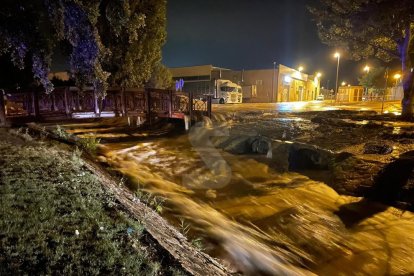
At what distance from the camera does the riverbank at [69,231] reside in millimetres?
2705

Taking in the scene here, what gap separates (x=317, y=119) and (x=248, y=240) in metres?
14.7

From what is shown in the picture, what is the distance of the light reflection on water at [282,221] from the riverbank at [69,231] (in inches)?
65.0

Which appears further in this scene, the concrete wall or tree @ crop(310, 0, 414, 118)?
the concrete wall

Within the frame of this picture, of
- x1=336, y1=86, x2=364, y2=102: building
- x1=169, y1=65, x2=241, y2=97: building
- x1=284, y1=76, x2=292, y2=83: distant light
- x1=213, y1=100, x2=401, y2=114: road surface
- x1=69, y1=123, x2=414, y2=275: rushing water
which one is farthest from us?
x1=284, y1=76, x2=292, y2=83: distant light

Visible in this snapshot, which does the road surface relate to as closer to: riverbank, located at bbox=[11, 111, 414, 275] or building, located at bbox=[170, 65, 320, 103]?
riverbank, located at bbox=[11, 111, 414, 275]

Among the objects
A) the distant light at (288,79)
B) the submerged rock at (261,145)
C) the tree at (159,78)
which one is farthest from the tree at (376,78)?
the submerged rock at (261,145)

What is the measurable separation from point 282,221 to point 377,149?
6327 mm

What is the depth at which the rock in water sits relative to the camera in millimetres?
11320

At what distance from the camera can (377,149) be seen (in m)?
11.5

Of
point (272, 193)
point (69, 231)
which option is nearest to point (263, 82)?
point (272, 193)

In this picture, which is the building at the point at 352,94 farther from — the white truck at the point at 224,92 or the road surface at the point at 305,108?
the white truck at the point at 224,92

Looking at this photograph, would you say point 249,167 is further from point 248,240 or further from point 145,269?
point 145,269

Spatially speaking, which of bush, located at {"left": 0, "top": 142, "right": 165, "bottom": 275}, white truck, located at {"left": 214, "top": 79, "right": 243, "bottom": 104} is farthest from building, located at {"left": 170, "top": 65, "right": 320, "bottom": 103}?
bush, located at {"left": 0, "top": 142, "right": 165, "bottom": 275}

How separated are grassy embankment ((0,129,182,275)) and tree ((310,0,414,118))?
11643 millimetres
